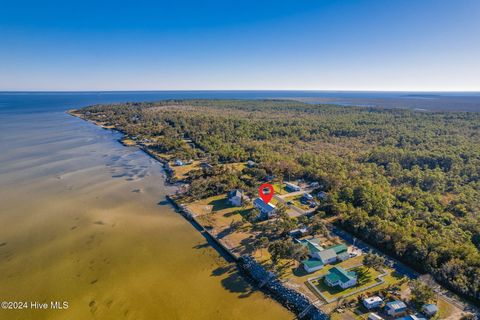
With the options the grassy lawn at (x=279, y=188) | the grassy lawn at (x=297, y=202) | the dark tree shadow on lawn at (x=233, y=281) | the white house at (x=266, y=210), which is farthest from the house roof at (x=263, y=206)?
the dark tree shadow on lawn at (x=233, y=281)

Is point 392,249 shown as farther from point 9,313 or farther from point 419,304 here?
point 9,313

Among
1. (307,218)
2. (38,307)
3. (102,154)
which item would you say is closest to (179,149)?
(102,154)

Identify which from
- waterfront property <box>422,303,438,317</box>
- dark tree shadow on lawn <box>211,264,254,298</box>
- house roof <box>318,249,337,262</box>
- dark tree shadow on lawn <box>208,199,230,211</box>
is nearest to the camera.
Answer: waterfront property <box>422,303,438,317</box>

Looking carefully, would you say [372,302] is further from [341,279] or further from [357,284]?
[341,279]

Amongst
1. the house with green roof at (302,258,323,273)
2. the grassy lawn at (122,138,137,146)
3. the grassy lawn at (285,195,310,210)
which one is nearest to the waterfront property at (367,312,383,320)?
the house with green roof at (302,258,323,273)

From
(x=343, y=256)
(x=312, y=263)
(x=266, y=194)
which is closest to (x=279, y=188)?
(x=266, y=194)

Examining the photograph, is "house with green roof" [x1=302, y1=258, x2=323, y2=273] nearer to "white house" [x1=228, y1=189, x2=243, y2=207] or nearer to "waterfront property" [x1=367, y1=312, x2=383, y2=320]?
"waterfront property" [x1=367, y1=312, x2=383, y2=320]
